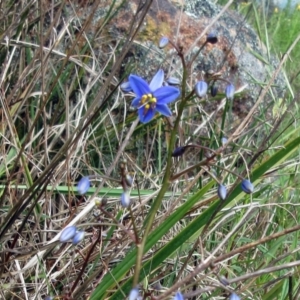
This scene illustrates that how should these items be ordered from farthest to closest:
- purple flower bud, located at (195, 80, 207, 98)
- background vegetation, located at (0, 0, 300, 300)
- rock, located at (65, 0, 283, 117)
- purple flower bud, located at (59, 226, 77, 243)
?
1. rock, located at (65, 0, 283, 117)
2. background vegetation, located at (0, 0, 300, 300)
3. purple flower bud, located at (59, 226, 77, 243)
4. purple flower bud, located at (195, 80, 207, 98)

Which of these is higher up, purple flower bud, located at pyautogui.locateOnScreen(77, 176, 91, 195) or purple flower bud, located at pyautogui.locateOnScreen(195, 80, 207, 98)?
purple flower bud, located at pyautogui.locateOnScreen(195, 80, 207, 98)

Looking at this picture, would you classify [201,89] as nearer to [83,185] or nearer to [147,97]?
[147,97]

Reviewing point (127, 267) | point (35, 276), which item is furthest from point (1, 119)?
point (127, 267)

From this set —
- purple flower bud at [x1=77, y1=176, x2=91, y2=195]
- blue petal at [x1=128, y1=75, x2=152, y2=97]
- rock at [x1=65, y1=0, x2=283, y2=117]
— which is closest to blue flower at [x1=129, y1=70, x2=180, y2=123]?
blue petal at [x1=128, y1=75, x2=152, y2=97]

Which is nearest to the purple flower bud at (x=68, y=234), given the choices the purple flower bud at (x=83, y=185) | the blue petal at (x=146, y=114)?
the purple flower bud at (x=83, y=185)

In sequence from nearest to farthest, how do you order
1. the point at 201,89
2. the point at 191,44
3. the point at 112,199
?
1. the point at 201,89
2. the point at 112,199
3. the point at 191,44

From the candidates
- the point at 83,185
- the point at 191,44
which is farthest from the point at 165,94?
the point at 191,44

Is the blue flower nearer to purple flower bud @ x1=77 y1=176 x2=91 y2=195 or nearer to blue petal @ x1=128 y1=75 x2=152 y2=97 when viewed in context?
blue petal @ x1=128 y1=75 x2=152 y2=97

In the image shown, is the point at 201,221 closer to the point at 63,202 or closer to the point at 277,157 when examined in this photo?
the point at 277,157
